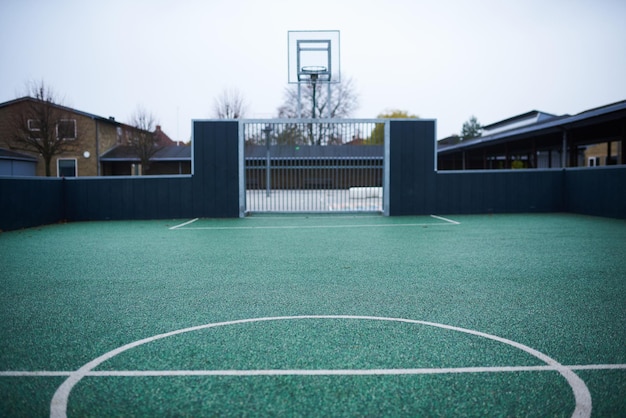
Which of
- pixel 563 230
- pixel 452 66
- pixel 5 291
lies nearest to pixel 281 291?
pixel 5 291

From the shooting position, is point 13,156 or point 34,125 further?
point 13,156

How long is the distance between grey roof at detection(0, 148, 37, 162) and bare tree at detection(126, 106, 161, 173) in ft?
21.2

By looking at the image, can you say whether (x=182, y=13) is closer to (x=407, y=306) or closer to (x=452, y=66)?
(x=407, y=306)

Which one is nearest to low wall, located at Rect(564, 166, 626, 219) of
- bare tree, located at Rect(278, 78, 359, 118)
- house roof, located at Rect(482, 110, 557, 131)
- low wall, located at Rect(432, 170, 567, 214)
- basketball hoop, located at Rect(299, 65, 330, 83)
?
low wall, located at Rect(432, 170, 567, 214)

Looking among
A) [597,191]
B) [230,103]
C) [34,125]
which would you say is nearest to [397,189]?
[597,191]

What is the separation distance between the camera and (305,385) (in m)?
2.35

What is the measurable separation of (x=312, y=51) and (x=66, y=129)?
793 inches

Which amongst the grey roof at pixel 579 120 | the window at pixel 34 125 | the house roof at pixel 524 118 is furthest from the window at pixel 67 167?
the house roof at pixel 524 118

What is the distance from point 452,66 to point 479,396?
95.4 ft

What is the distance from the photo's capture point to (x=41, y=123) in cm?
2522

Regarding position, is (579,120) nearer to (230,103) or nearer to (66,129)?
(66,129)

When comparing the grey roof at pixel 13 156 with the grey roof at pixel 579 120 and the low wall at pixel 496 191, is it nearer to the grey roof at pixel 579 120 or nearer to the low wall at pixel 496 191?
the low wall at pixel 496 191

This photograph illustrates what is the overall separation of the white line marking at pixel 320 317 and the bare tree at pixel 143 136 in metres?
30.2

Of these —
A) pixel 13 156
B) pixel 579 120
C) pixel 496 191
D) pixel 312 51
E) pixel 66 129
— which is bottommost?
pixel 496 191
